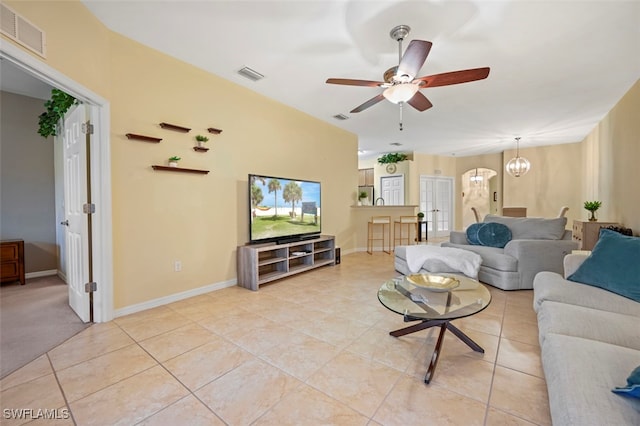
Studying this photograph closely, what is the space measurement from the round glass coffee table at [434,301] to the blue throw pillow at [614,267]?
802 mm

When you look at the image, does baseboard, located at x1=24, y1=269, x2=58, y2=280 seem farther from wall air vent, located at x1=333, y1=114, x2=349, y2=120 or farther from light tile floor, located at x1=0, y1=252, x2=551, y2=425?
wall air vent, located at x1=333, y1=114, x2=349, y2=120

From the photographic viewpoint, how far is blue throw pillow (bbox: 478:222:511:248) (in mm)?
3803

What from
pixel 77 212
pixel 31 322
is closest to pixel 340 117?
pixel 77 212

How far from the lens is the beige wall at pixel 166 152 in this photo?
7.58ft

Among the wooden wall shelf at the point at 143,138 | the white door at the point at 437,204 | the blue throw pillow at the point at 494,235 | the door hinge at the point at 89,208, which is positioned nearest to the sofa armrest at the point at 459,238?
the blue throw pillow at the point at 494,235

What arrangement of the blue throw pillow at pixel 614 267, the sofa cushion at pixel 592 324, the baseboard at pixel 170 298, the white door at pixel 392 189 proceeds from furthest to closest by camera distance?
the white door at pixel 392 189
the baseboard at pixel 170 298
the blue throw pillow at pixel 614 267
the sofa cushion at pixel 592 324

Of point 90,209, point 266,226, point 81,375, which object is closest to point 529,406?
point 81,375

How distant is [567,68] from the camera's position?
3.10 m

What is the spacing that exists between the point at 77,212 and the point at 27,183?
7.87 feet

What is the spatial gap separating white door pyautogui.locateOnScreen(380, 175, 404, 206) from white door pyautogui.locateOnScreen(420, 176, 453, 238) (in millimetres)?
725

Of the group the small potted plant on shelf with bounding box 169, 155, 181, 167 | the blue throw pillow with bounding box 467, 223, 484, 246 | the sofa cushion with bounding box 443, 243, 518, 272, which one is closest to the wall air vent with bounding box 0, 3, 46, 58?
the small potted plant on shelf with bounding box 169, 155, 181, 167

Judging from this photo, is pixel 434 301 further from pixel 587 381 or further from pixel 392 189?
pixel 392 189

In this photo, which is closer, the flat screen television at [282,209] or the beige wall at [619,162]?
the beige wall at [619,162]

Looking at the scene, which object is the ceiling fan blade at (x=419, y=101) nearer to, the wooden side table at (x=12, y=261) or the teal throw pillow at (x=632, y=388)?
the teal throw pillow at (x=632, y=388)
